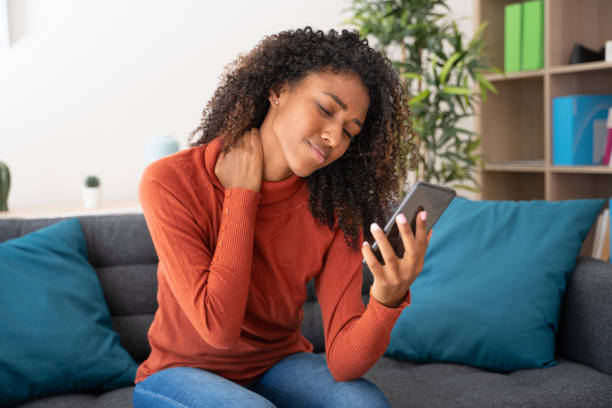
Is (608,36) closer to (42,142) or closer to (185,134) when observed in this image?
(185,134)

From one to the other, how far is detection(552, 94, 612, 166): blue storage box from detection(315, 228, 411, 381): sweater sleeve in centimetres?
165

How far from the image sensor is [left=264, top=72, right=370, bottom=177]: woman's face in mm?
1104

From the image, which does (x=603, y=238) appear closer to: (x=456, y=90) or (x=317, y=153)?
(x=456, y=90)

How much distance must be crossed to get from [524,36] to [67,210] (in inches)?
84.1

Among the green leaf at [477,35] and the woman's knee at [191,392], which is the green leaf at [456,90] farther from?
the woman's knee at [191,392]

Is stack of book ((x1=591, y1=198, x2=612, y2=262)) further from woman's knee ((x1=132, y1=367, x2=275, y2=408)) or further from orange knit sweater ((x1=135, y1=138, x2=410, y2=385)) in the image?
woman's knee ((x1=132, y1=367, x2=275, y2=408))

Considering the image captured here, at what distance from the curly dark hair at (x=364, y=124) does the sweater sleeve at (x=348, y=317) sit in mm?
48

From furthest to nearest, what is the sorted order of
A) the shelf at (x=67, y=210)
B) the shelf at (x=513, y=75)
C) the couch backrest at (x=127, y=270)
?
the shelf at (x=513, y=75) < the shelf at (x=67, y=210) < the couch backrest at (x=127, y=270)

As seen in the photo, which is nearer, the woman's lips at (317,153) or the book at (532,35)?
the woman's lips at (317,153)

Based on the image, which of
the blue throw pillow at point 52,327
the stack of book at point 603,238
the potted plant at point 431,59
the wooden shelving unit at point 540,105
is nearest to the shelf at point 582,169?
the wooden shelving unit at point 540,105

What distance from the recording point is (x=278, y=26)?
119 inches

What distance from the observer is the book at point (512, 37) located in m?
2.67

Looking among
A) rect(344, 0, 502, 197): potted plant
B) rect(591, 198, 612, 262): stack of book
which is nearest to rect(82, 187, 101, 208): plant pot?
rect(344, 0, 502, 197): potted plant

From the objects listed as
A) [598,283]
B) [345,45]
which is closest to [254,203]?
[345,45]
